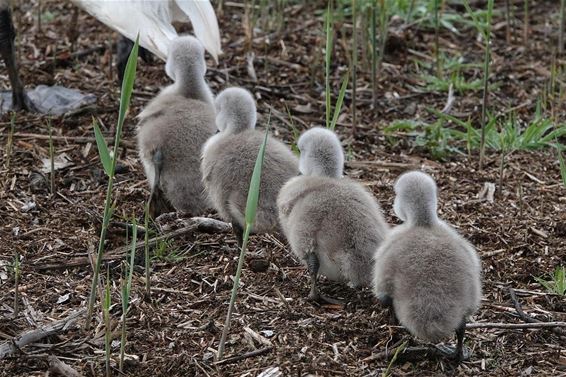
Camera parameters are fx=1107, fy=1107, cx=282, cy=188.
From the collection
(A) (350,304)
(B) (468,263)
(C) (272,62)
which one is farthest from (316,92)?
(B) (468,263)

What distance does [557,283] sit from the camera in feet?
17.1

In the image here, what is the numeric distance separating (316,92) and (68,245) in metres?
3.00

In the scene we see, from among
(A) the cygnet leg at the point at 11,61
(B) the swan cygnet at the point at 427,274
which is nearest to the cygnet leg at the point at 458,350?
(B) the swan cygnet at the point at 427,274

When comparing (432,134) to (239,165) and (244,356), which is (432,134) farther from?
(244,356)

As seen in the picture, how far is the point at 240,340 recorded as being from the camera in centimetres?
470

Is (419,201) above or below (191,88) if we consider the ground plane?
below

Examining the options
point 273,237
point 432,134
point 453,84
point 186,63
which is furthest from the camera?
point 453,84

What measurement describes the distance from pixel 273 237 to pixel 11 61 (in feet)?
9.07

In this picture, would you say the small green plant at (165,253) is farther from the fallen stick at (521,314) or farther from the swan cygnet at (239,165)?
the fallen stick at (521,314)

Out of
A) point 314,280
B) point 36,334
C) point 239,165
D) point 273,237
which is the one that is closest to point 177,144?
point 239,165

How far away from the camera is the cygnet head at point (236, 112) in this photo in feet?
18.5

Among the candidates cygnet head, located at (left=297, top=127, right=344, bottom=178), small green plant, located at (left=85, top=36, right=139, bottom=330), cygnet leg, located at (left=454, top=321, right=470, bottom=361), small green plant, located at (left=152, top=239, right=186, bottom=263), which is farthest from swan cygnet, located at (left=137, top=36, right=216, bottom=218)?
cygnet leg, located at (left=454, top=321, right=470, bottom=361)

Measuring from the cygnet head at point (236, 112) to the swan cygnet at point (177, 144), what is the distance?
0.30 meters

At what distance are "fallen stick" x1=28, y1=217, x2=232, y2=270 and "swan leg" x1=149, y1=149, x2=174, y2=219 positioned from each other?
24 centimetres
